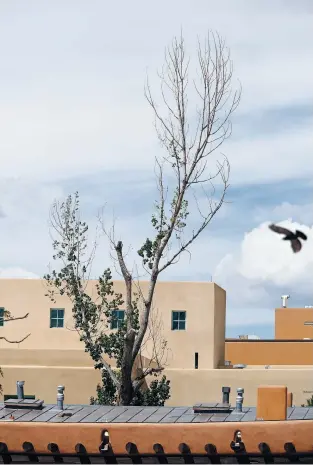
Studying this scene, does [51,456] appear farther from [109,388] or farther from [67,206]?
[67,206]

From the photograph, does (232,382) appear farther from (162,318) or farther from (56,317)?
(56,317)

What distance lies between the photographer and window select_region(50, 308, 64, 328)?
37281mm

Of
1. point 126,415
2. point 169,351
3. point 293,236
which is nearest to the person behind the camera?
point 293,236

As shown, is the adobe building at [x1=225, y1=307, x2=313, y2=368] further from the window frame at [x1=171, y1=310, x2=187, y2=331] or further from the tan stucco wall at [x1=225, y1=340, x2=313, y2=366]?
the window frame at [x1=171, y1=310, x2=187, y2=331]

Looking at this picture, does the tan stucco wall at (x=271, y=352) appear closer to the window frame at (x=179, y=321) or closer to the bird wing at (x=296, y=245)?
the window frame at (x=179, y=321)

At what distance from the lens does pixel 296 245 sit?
8.05 m

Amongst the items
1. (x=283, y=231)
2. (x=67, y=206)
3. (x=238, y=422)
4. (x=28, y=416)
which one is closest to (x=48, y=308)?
(x=67, y=206)

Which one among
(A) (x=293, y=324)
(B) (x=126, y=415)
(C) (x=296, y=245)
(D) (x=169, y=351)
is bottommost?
(B) (x=126, y=415)

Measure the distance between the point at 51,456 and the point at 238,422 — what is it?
344 cm

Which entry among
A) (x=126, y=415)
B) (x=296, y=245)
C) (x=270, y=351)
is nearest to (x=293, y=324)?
(x=270, y=351)

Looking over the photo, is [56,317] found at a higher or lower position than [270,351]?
higher

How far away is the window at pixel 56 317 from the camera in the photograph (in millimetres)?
37281

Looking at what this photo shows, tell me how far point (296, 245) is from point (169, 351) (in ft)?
96.3

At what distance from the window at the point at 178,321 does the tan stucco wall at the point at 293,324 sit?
1305 centimetres
